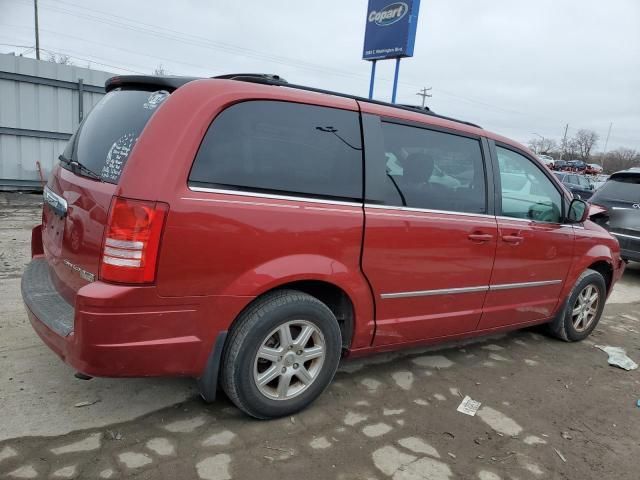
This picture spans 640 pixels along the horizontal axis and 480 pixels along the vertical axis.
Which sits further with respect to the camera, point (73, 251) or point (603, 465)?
point (603, 465)

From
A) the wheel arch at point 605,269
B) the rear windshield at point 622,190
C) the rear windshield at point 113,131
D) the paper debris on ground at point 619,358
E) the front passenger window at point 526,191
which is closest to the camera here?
the rear windshield at point 113,131

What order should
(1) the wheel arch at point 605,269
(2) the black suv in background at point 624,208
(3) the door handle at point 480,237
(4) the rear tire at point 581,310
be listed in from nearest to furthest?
(3) the door handle at point 480,237, (4) the rear tire at point 581,310, (1) the wheel arch at point 605,269, (2) the black suv in background at point 624,208

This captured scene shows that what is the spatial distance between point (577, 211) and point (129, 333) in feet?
12.2

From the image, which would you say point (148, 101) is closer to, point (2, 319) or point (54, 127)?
point (2, 319)

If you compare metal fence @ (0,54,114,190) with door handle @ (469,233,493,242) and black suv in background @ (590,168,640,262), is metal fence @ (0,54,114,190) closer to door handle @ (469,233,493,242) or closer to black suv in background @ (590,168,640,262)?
door handle @ (469,233,493,242)

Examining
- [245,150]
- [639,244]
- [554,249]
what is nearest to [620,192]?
[639,244]

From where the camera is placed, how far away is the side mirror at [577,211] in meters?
4.21

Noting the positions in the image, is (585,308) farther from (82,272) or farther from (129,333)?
(82,272)

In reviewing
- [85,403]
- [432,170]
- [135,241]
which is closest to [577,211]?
[432,170]

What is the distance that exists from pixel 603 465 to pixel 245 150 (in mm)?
2569

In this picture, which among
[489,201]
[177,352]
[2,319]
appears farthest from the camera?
[2,319]

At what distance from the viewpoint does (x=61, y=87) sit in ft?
35.0

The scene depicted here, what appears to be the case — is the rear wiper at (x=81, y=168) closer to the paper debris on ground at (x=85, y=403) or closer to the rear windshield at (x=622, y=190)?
the paper debris on ground at (x=85, y=403)

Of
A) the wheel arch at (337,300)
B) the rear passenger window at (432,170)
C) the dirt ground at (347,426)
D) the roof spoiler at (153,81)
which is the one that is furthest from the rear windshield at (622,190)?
the roof spoiler at (153,81)
